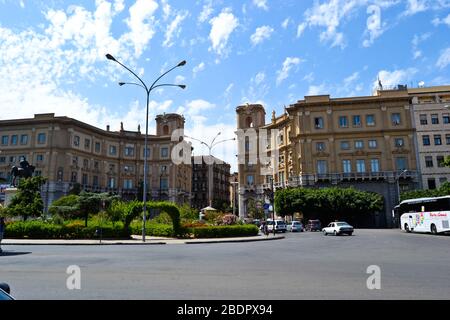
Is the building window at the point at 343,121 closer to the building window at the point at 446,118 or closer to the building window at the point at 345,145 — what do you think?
the building window at the point at 345,145

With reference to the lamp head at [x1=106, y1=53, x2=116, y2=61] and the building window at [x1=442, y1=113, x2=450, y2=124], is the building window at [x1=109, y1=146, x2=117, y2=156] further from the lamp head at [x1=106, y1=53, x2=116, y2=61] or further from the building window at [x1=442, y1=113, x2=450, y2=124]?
the building window at [x1=442, y1=113, x2=450, y2=124]

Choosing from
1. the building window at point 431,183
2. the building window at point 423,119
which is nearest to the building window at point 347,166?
the building window at point 431,183

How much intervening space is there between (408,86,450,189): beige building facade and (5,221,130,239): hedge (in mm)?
49610

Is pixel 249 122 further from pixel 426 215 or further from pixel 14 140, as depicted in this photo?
pixel 14 140

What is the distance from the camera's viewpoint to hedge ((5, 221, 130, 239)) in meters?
24.7

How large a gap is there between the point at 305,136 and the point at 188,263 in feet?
160

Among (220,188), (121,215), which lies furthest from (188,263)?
(220,188)

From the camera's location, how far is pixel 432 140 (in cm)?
5478

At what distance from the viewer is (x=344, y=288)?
739 centimetres

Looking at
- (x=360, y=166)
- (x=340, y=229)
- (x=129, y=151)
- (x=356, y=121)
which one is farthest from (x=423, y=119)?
(x=129, y=151)

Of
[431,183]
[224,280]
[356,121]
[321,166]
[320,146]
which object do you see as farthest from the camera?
[320,146]

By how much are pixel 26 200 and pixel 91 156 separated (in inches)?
1828

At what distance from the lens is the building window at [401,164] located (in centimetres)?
5444
